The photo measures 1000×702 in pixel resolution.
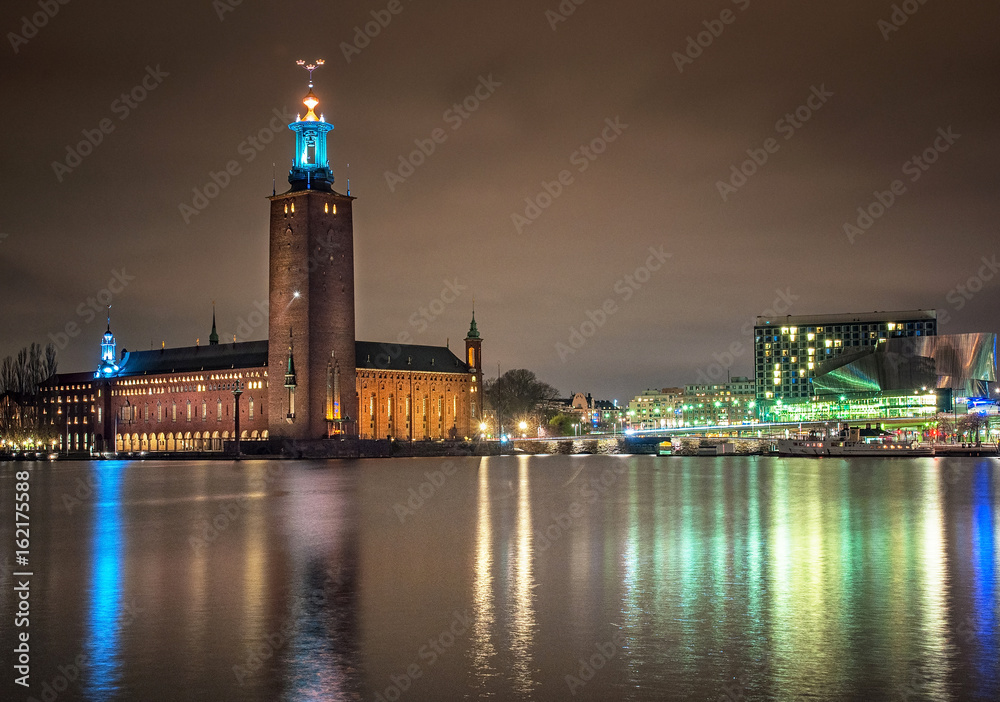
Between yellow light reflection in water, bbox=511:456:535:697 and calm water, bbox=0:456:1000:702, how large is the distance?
36 millimetres

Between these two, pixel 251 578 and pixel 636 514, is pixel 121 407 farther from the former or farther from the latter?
pixel 251 578

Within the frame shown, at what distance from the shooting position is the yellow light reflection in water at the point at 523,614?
30.2ft

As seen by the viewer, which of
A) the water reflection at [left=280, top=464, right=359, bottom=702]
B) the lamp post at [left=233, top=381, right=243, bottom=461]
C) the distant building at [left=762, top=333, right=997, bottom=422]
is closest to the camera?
the water reflection at [left=280, top=464, right=359, bottom=702]

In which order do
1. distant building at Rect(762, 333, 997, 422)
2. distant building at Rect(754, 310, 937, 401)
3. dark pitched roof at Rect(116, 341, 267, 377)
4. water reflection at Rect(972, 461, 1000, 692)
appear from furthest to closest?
distant building at Rect(754, 310, 937, 401) < distant building at Rect(762, 333, 997, 422) < dark pitched roof at Rect(116, 341, 267, 377) < water reflection at Rect(972, 461, 1000, 692)

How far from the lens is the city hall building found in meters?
81.1

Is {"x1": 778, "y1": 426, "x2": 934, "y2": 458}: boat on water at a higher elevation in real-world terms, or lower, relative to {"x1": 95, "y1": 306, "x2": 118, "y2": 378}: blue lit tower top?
lower

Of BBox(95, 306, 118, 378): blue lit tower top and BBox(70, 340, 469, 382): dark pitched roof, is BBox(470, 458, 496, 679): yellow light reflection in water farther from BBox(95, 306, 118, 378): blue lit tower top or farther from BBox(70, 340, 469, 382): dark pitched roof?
BBox(95, 306, 118, 378): blue lit tower top

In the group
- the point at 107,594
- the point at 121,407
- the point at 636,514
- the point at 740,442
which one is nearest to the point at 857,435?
the point at 740,442

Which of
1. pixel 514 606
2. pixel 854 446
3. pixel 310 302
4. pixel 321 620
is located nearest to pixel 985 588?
pixel 514 606

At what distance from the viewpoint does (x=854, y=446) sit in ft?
257

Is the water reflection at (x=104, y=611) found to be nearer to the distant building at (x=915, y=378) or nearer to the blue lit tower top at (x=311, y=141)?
the blue lit tower top at (x=311, y=141)

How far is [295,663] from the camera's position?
9.71 metres

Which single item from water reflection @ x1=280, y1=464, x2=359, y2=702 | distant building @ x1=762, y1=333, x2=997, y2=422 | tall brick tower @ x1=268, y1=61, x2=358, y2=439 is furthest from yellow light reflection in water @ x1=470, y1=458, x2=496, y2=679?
distant building @ x1=762, y1=333, x2=997, y2=422

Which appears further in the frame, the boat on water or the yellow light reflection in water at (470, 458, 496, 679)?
the boat on water
